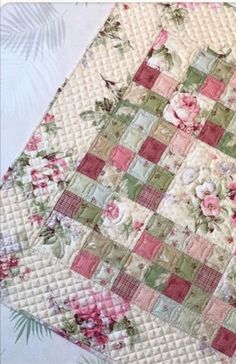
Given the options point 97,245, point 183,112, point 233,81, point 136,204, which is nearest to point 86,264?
point 97,245

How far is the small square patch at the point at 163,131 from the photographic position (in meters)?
1.13

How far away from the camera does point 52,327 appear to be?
109 centimetres

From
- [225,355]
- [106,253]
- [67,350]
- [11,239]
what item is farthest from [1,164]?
[225,355]

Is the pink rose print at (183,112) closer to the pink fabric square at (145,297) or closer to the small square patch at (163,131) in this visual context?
the small square patch at (163,131)

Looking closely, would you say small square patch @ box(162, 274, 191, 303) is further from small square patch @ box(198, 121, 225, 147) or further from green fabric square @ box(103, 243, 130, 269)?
small square patch @ box(198, 121, 225, 147)

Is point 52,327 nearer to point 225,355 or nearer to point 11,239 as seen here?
point 11,239

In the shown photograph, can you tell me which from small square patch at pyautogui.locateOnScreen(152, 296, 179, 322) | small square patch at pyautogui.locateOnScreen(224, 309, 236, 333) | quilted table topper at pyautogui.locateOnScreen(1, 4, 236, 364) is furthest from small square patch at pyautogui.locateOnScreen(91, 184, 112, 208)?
small square patch at pyautogui.locateOnScreen(224, 309, 236, 333)

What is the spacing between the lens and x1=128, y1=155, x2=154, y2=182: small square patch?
1.12 meters

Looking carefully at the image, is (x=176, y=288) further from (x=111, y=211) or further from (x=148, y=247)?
(x=111, y=211)

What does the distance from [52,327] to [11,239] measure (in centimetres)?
19

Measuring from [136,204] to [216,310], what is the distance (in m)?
0.26

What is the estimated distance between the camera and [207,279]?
108 centimetres

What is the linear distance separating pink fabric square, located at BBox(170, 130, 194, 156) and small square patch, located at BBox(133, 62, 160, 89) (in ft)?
0.40

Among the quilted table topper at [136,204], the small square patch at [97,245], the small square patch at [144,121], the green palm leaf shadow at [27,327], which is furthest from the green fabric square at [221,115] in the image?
the green palm leaf shadow at [27,327]
